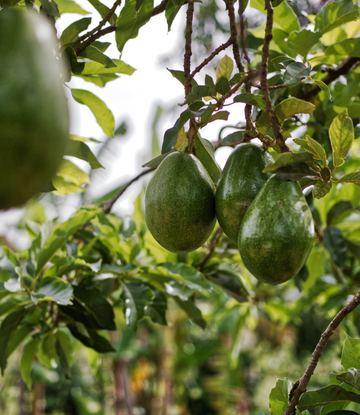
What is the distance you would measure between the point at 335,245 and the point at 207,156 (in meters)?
0.53

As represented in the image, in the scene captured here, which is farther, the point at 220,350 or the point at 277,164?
the point at 220,350

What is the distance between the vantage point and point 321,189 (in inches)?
22.2

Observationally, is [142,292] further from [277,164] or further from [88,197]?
[88,197]

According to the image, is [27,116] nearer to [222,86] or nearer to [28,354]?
[222,86]

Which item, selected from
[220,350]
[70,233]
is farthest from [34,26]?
[220,350]

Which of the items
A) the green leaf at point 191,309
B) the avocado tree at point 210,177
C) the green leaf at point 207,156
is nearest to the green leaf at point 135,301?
the avocado tree at point 210,177

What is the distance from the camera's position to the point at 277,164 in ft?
1.67

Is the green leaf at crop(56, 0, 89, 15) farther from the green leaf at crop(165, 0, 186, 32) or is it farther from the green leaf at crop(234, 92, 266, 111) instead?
the green leaf at crop(234, 92, 266, 111)

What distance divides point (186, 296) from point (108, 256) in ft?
0.90

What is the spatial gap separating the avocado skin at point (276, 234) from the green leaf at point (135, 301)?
0.38 metres

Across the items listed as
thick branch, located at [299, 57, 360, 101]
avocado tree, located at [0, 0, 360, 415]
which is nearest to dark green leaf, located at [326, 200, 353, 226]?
avocado tree, located at [0, 0, 360, 415]

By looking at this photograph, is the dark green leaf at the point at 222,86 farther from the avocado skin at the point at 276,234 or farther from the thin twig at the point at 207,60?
the avocado skin at the point at 276,234

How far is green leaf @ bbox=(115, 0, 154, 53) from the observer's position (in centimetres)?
60

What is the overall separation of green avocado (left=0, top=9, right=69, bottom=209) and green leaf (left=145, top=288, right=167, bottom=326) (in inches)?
26.1
